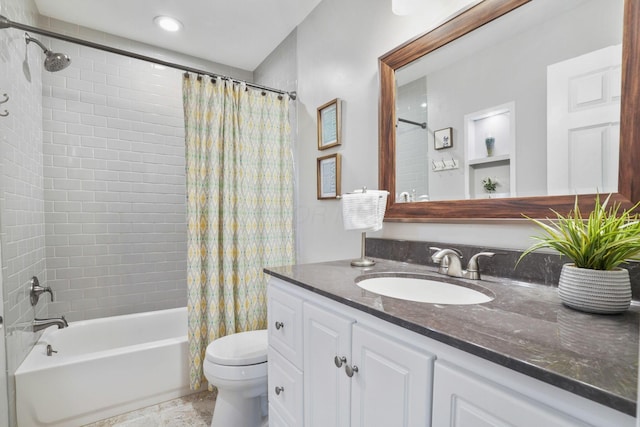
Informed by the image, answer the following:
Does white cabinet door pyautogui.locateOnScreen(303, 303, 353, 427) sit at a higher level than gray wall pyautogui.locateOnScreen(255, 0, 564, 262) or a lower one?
lower

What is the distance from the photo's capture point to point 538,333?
587mm

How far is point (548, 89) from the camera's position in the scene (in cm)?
95

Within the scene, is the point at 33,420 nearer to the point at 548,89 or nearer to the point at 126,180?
the point at 126,180

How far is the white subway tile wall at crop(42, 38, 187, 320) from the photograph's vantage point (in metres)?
2.23

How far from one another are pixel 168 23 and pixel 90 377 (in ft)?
7.78

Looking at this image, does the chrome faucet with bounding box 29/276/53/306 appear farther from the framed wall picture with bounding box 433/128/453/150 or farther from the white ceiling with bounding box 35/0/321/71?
the framed wall picture with bounding box 433/128/453/150

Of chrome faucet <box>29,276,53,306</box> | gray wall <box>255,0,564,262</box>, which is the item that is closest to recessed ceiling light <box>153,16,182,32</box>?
gray wall <box>255,0,564,262</box>

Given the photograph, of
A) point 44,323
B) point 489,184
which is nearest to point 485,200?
point 489,184

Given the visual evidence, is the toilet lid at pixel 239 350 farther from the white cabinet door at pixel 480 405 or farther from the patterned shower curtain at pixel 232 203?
the white cabinet door at pixel 480 405

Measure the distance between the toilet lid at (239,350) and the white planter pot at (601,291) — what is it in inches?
52.9

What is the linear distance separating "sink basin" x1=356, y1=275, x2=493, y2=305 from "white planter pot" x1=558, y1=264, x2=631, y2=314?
0.99ft

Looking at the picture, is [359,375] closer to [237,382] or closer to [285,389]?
[285,389]

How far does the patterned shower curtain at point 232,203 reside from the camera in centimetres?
190

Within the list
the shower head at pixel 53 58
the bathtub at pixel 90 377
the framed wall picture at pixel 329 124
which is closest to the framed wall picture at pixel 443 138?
the framed wall picture at pixel 329 124
